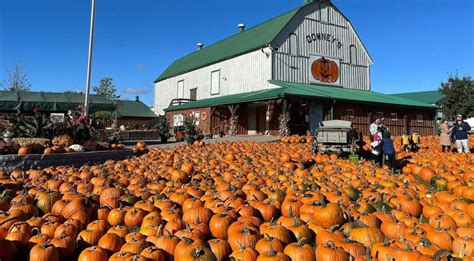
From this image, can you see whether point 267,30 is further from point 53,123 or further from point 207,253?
point 207,253

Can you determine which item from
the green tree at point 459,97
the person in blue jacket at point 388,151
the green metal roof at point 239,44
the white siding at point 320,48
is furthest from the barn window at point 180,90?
the green tree at point 459,97

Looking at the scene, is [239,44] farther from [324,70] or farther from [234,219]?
[234,219]

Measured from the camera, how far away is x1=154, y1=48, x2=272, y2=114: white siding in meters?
23.9

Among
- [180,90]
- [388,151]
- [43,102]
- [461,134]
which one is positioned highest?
[180,90]

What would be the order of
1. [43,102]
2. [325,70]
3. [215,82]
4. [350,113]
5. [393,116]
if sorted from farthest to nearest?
[215,82]
[325,70]
[393,116]
[350,113]
[43,102]

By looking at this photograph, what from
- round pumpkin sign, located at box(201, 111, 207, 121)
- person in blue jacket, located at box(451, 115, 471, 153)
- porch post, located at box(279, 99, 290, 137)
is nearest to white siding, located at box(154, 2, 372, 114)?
round pumpkin sign, located at box(201, 111, 207, 121)

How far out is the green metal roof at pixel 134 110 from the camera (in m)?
46.7

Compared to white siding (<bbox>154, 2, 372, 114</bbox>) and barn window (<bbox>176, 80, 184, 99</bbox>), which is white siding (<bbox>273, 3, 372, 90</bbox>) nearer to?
white siding (<bbox>154, 2, 372, 114</bbox>)

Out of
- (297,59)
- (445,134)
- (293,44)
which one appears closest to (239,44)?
(293,44)

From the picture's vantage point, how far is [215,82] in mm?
29172

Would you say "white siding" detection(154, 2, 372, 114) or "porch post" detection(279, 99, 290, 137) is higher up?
"white siding" detection(154, 2, 372, 114)

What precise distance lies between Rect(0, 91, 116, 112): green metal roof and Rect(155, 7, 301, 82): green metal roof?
10849 millimetres

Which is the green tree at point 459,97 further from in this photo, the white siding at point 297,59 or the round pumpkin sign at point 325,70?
the round pumpkin sign at point 325,70

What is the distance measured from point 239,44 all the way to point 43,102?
605 inches
